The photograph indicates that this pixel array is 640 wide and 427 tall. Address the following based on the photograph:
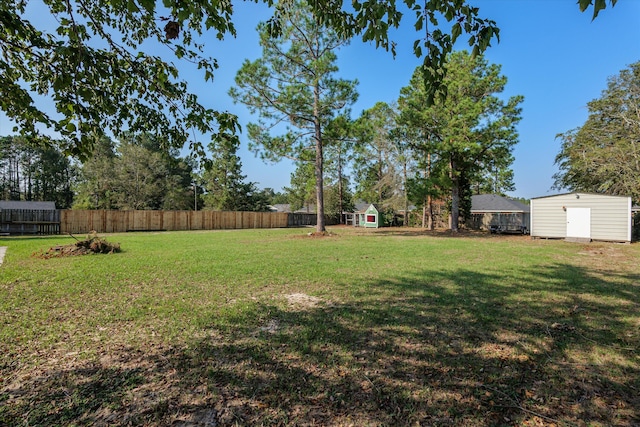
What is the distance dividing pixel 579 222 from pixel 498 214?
12.2 meters

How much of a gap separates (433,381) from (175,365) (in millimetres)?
2182

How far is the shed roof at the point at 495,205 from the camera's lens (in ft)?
91.7

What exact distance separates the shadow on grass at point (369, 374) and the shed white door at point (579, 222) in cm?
1487

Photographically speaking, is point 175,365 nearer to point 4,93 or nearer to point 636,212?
point 4,93

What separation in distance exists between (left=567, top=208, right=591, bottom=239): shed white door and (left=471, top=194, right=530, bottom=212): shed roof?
38.0ft

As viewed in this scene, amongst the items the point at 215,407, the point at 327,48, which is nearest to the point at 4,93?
the point at 215,407

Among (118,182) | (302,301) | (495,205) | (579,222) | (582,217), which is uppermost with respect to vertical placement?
(118,182)

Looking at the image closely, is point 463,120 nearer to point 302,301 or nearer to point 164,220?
point 302,301

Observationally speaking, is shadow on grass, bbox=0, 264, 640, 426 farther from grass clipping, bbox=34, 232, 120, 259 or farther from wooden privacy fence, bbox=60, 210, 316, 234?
wooden privacy fence, bbox=60, 210, 316, 234

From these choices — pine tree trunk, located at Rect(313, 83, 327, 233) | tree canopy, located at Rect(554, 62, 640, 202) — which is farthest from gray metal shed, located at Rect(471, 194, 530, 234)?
pine tree trunk, located at Rect(313, 83, 327, 233)

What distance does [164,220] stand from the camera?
26.6 m

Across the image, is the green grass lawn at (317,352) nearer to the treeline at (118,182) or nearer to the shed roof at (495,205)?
the shed roof at (495,205)

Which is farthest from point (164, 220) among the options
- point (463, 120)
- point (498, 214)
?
point (498, 214)

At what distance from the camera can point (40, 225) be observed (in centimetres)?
2103
